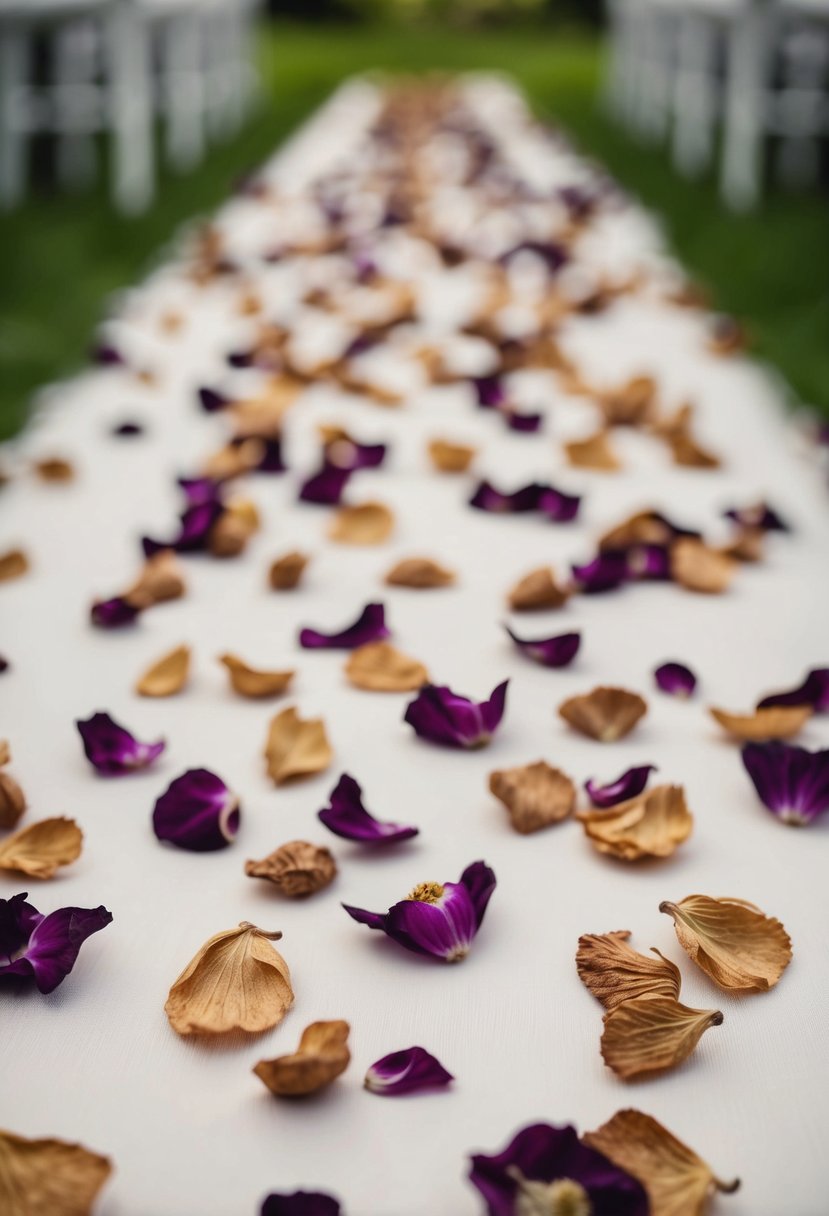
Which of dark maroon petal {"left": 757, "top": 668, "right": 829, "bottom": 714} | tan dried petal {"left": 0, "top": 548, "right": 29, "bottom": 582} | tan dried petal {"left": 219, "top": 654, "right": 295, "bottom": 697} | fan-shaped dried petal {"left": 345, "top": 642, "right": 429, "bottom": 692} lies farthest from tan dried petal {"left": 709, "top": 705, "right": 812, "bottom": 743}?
tan dried petal {"left": 0, "top": 548, "right": 29, "bottom": 582}

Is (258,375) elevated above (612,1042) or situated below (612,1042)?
below

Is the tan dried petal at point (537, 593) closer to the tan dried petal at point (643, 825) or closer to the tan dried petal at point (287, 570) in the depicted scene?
the tan dried petal at point (287, 570)

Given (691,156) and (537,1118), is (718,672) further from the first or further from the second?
(691,156)

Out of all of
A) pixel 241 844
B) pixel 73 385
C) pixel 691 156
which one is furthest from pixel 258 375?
pixel 691 156


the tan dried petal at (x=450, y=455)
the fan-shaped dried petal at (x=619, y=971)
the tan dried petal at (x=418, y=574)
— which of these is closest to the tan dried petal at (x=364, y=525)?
the tan dried petal at (x=418, y=574)

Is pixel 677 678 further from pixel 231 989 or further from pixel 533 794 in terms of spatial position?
pixel 231 989
